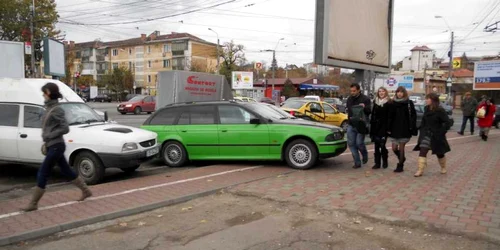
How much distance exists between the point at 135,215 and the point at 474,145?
38.5 feet

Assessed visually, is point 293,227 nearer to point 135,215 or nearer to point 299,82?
point 135,215

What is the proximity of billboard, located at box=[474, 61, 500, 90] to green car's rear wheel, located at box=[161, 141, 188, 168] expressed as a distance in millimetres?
40056

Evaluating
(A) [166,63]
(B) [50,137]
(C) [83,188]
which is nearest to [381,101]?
(C) [83,188]

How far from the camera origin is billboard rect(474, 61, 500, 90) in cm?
4003

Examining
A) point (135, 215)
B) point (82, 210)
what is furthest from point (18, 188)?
point (135, 215)

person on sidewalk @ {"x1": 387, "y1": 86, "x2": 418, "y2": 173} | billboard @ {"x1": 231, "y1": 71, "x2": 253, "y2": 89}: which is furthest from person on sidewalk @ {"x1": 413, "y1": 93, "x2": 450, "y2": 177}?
billboard @ {"x1": 231, "y1": 71, "x2": 253, "y2": 89}

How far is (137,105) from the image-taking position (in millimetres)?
31781

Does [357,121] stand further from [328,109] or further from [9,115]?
[328,109]

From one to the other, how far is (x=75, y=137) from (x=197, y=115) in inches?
111

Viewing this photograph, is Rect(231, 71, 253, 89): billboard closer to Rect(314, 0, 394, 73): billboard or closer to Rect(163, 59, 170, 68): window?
Rect(314, 0, 394, 73): billboard

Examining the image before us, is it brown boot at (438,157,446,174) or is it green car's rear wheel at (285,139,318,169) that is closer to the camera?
brown boot at (438,157,446,174)

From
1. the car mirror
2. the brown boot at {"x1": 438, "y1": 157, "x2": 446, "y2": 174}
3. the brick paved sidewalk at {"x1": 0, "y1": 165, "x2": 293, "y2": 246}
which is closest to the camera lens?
the brick paved sidewalk at {"x1": 0, "y1": 165, "x2": 293, "y2": 246}

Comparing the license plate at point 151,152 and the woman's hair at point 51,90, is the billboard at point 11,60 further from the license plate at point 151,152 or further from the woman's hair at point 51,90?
the woman's hair at point 51,90

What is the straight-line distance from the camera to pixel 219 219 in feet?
17.2
